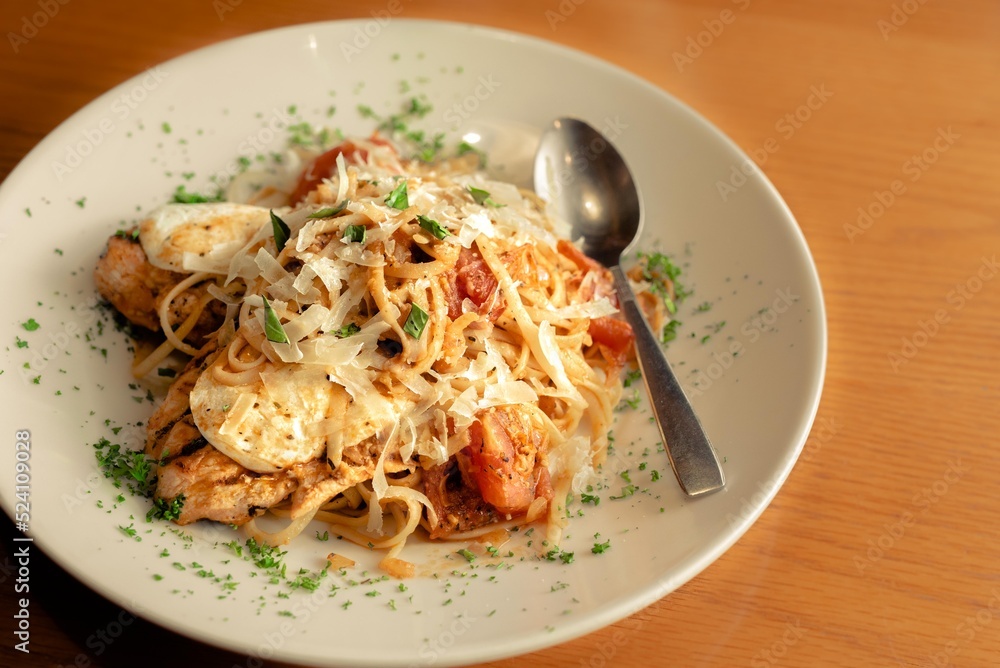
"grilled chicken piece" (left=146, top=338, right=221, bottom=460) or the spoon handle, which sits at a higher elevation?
"grilled chicken piece" (left=146, top=338, right=221, bottom=460)

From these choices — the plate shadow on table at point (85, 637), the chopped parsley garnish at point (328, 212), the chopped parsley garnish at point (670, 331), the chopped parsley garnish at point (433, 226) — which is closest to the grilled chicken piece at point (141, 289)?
the chopped parsley garnish at point (328, 212)

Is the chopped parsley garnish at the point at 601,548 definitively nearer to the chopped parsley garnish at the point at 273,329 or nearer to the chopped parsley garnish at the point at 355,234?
the chopped parsley garnish at the point at 273,329

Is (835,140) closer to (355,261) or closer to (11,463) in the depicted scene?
(355,261)

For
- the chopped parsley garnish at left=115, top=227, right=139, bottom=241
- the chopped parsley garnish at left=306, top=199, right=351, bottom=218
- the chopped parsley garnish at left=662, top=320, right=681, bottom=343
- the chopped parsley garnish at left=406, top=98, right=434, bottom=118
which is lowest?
the chopped parsley garnish at left=662, top=320, right=681, bottom=343

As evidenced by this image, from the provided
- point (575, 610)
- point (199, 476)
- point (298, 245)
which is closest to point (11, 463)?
point (199, 476)

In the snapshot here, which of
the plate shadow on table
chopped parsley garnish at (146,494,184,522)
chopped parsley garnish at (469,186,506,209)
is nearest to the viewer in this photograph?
the plate shadow on table

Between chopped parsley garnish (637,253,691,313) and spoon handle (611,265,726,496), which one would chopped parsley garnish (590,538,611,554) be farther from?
chopped parsley garnish (637,253,691,313)

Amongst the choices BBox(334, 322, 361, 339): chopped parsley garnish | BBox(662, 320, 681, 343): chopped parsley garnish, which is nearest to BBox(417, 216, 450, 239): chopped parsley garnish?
BBox(334, 322, 361, 339): chopped parsley garnish
